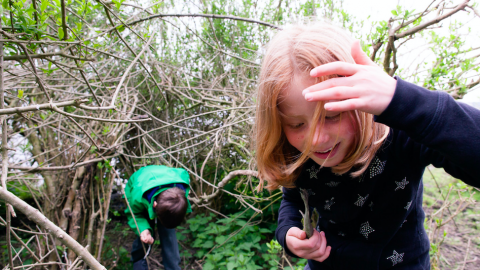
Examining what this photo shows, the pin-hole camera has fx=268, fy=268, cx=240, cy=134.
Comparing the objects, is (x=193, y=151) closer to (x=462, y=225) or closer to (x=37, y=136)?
(x=37, y=136)

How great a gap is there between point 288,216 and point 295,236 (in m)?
0.21

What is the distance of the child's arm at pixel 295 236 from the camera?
1085 millimetres

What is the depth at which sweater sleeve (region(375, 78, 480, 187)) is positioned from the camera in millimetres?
602

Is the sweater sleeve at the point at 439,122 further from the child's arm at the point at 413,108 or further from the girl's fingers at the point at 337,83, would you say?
the girl's fingers at the point at 337,83

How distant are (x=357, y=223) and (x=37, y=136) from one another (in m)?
3.22

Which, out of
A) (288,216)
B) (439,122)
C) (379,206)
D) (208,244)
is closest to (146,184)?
(208,244)

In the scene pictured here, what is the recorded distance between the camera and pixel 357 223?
1171 millimetres

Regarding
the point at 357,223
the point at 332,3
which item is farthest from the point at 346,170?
the point at 332,3

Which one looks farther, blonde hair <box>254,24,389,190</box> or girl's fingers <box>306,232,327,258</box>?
girl's fingers <box>306,232,327,258</box>

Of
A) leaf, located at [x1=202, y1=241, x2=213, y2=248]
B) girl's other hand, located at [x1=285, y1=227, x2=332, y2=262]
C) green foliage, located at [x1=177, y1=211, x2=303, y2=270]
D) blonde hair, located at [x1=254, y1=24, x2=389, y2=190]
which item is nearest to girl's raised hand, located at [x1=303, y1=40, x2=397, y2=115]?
blonde hair, located at [x1=254, y1=24, x2=389, y2=190]

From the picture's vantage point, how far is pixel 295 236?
1.16 m

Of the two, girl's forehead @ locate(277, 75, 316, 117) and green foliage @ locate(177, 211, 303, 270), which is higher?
girl's forehead @ locate(277, 75, 316, 117)

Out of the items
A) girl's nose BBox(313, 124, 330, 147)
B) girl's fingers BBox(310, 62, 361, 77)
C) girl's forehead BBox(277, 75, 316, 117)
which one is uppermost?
girl's fingers BBox(310, 62, 361, 77)

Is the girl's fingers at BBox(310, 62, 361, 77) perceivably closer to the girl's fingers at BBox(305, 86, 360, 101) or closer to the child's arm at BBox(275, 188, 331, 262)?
the girl's fingers at BBox(305, 86, 360, 101)
